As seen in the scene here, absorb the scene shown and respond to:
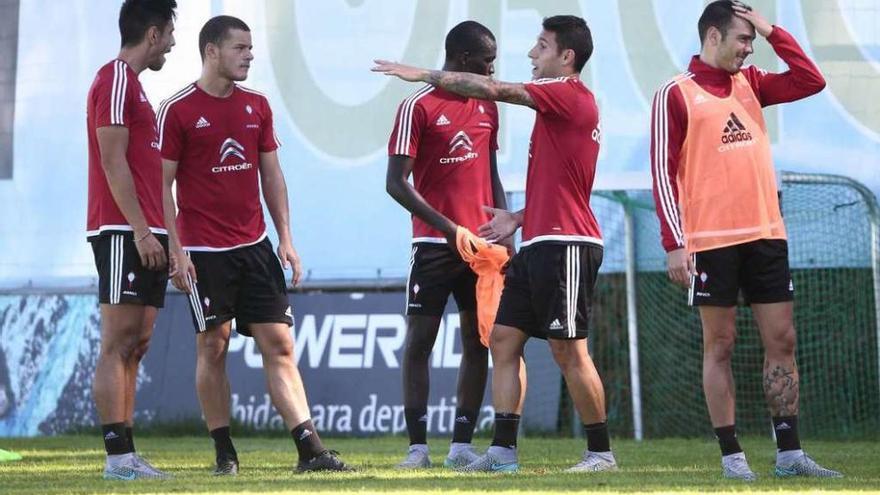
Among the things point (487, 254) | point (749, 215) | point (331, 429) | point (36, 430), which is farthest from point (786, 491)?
point (36, 430)

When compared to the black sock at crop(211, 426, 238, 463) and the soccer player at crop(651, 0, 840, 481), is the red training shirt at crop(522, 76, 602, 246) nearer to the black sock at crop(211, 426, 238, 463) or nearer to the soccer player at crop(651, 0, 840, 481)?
the soccer player at crop(651, 0, 840, 481)

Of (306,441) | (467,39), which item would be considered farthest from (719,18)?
(306,441)

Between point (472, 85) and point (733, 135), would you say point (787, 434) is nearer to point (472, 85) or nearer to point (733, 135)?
point (733, 135)

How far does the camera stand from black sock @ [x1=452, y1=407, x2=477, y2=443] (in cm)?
798

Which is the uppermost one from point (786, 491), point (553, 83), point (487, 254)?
point (553, 83)

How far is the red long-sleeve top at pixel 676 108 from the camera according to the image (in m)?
7.07

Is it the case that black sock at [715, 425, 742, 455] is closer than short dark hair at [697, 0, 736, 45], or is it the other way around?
black sock at [715, 425, 742, 455]

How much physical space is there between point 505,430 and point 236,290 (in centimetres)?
149

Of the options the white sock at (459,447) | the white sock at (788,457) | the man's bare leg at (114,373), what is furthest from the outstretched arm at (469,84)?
the white sock at (788,457)

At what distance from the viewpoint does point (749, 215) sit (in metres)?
7.16

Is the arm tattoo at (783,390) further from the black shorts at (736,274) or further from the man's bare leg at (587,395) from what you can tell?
the man's bare leg at (587,395)

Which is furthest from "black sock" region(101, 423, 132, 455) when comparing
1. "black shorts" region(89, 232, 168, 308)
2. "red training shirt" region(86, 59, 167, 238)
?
"red training shirt" region(86, 59, 167, 238)

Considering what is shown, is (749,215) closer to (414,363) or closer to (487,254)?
(487,254)

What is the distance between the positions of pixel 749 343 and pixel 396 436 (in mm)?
2733
